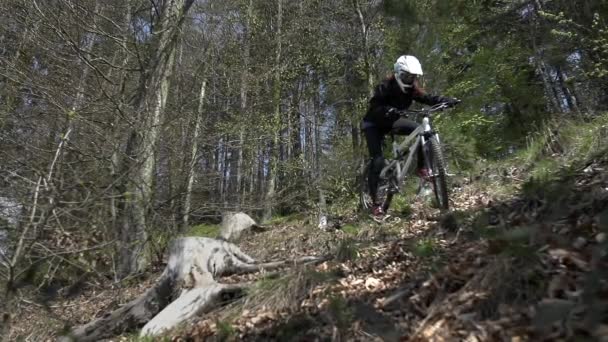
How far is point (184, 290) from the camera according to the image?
470 cm

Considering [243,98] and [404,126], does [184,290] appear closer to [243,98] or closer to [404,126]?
[404,126]

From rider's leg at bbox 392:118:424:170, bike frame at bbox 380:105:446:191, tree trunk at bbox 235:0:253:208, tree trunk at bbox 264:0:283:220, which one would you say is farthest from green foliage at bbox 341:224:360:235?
tree trunk at bbox 264:0:283:220

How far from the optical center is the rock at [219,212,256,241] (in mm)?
8414

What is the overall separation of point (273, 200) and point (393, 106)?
367 cm

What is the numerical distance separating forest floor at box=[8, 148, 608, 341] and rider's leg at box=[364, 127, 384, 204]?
53.9 inches

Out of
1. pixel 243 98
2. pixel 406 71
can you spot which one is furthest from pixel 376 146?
pixel 243 98

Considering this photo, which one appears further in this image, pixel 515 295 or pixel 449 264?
pixel 449 264

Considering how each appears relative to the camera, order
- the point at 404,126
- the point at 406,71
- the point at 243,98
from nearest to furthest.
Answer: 1. the point at 406,71
2. the point at 404,126
3. the point at 243,98

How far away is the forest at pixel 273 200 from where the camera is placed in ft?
9.43

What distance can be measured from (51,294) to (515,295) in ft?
15.6

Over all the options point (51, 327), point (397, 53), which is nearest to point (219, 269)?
point (51, 327)

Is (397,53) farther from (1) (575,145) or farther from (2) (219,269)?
(2) (219,269)

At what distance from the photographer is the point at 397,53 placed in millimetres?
12156

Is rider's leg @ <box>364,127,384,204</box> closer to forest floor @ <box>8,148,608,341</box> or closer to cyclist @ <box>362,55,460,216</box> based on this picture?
cyclist @ <box>362,55,460,216</box>
